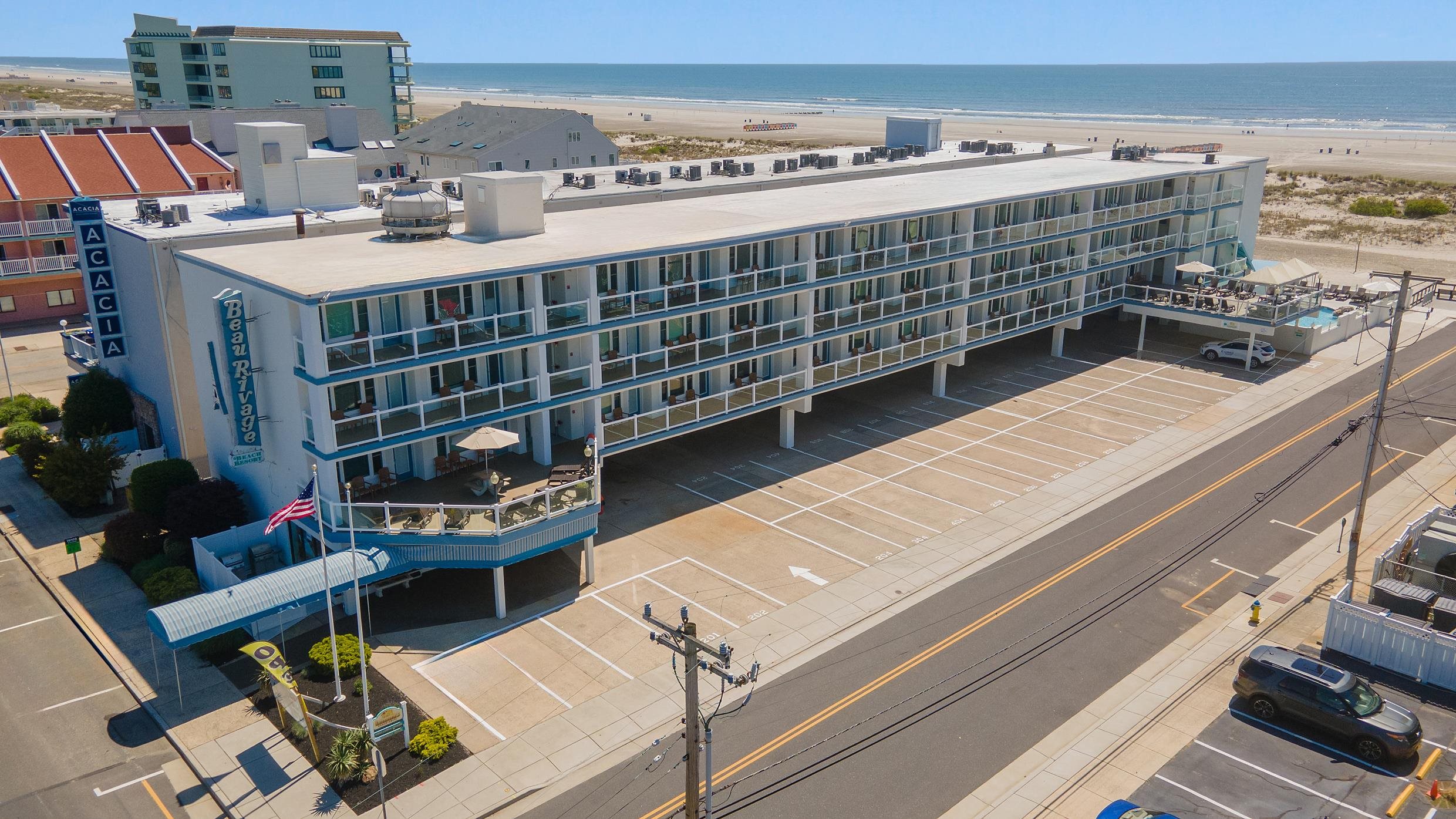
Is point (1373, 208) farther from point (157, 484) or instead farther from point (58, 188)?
point (58, 188)

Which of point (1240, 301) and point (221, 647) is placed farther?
point (1240, 301)

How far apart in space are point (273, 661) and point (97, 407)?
22.5 meters

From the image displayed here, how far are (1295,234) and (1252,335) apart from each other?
1746 inches

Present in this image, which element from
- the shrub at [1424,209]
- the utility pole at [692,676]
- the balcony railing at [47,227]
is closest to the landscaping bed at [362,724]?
the utility pole at [692,676]

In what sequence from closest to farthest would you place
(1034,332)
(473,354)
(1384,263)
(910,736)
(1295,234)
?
(910,736) < (473,354) < (1034,332) < (1384,263) < (1295,234)

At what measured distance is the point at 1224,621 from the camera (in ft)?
94.6

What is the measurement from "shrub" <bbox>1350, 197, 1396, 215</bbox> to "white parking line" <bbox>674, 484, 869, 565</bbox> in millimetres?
87570

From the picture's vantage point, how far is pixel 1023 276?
50.6 m

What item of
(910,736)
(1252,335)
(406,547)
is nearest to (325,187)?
(406,547)

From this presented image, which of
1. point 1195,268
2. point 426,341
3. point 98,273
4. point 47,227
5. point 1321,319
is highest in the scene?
point 98,273

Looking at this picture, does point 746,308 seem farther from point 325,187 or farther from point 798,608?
point 325,187

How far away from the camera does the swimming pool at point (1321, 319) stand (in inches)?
2174

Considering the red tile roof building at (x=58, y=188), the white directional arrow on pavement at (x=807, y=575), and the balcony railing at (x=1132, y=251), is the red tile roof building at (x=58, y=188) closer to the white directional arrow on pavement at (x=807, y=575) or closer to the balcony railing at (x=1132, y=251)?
the white directional arrow on pavement at (x=807, y=575)

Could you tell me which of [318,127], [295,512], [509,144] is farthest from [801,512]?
[318,127]
